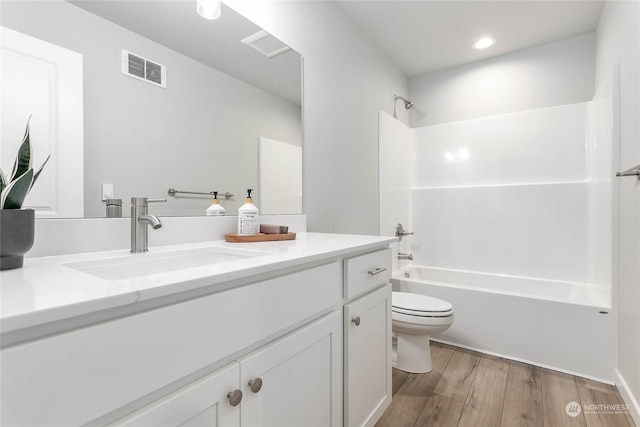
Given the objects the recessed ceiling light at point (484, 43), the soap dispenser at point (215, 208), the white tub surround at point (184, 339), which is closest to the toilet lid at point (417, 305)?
the white tub surround at point (184, 339)

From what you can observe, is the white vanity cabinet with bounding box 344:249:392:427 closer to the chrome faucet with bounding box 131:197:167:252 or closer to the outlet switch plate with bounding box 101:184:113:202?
the chrome faucet with bounding box 131:197:167:252

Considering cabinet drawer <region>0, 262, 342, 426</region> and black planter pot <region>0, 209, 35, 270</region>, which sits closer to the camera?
cabinet drawer <region>0, 262, 342, 426</region>

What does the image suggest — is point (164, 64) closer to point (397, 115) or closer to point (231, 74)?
point (231, 74)

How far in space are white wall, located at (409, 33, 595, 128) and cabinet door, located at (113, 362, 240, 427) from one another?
3.04 meters

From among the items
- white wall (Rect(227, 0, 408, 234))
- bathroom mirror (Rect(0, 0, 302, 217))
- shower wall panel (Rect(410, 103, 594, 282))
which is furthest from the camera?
shower wall panel (Rect(410, 103, 594, 282))

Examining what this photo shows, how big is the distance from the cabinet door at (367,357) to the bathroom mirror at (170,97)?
2.20 feet

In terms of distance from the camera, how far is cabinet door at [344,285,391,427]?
3.50ft

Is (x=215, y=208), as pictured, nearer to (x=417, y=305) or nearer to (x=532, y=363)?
(x=417, y=305)

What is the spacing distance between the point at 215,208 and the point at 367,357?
2.78 feet

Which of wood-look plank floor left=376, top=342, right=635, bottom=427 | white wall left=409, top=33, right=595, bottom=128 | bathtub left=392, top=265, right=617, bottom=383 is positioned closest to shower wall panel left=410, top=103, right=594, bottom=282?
white wall left=409, top=33, right=595, bottom=128

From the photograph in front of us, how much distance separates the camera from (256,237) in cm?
123

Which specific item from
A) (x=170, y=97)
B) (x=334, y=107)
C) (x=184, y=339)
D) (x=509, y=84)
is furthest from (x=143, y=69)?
(x=509, y=84)

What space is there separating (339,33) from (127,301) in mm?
2100

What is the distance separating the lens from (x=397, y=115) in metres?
2.89
